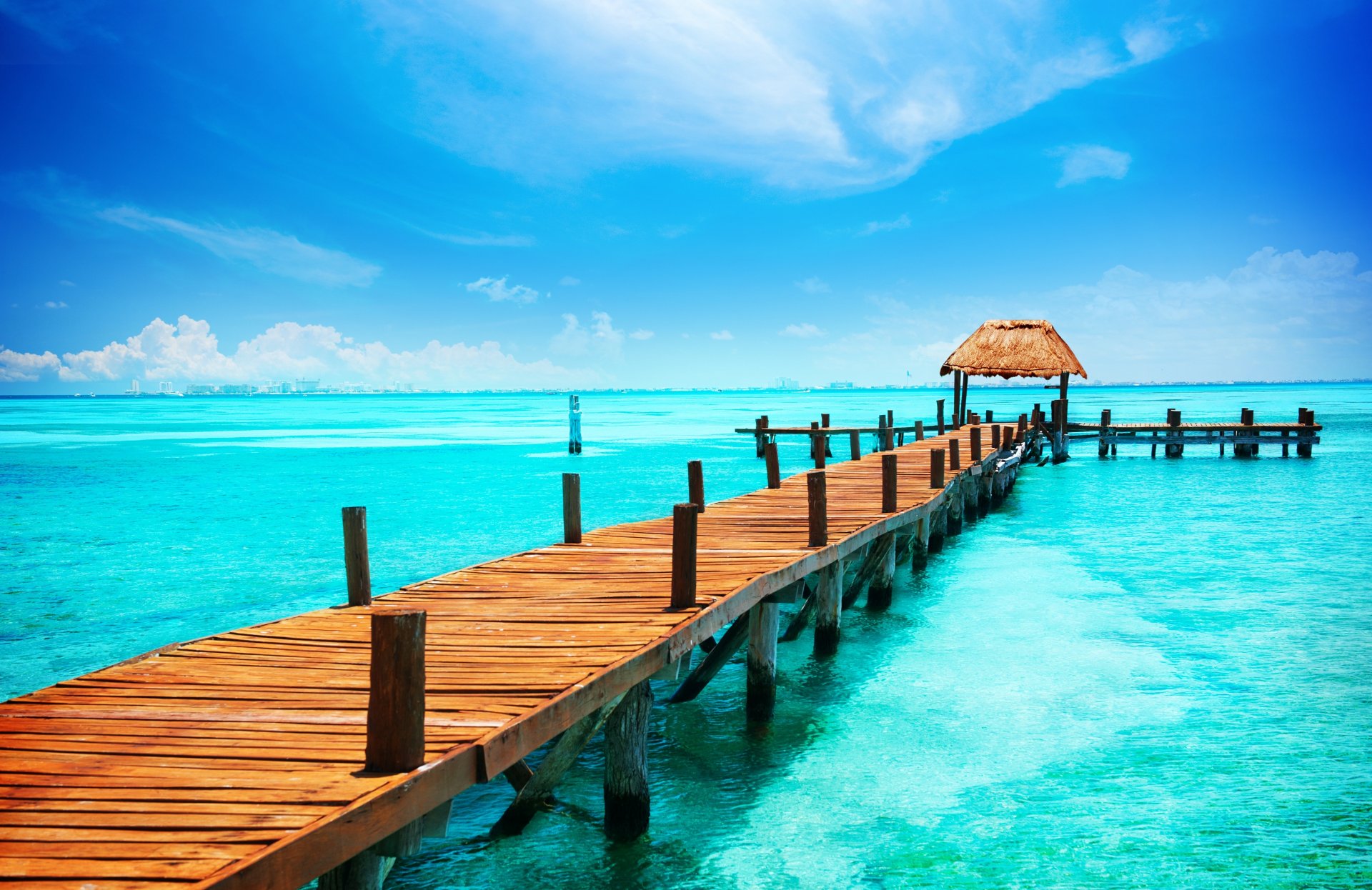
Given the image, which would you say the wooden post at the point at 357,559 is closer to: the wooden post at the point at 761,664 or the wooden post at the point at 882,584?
the wooden post at the point at 761,664

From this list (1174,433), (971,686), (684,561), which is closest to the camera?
(684,561)

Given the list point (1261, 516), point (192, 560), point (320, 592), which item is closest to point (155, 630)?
point (320, 592)

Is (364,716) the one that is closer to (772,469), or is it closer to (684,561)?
(684,561)

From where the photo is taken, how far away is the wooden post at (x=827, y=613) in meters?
10.3

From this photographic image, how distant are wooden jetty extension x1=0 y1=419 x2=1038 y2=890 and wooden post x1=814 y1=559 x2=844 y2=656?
1369mm

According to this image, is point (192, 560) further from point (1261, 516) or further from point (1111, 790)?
point (1261, 516)

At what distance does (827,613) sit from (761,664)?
245cm

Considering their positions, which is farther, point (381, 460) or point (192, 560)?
point (381, 460)

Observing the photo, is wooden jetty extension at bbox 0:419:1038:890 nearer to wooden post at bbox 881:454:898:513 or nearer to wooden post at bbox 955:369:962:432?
wooden post at bbox 881:454:898:513

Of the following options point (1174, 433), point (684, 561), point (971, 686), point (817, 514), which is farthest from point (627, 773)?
point (1174, 433)

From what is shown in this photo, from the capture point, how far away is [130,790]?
360cm

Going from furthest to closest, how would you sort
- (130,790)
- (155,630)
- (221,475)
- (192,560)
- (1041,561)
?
(221,475)
(192,560)
(1041,561)
(155,630)
(130,790)

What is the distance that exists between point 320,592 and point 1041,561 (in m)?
12.0

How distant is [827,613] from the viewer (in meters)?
10.4
